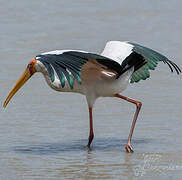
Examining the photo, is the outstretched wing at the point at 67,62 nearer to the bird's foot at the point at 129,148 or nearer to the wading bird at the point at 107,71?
the wading bird at the point at 107,71

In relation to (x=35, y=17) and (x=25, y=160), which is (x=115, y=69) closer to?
(x=25, y=160)

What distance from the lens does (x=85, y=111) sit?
11883 mm

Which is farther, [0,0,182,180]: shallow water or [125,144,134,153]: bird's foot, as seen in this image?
[125,144,134,153]: bird's foot

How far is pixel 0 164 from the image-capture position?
9.19 metres

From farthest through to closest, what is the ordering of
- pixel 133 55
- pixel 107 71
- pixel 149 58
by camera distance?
1. pixel 133 55
2. pixel 107 71
3. pixel 149 58

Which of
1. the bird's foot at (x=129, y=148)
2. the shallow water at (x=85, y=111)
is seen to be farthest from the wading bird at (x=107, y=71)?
the shallow water at (x=85, y=111)

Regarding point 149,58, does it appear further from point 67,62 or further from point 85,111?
point 85,111

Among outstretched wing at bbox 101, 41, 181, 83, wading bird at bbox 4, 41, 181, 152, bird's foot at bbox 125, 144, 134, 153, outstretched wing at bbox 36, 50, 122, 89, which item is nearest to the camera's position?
outstretched wing at bbox 36, 50, 122, 89

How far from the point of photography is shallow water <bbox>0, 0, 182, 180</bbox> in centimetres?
915

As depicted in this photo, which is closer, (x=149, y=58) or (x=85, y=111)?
(x=149, y=58)

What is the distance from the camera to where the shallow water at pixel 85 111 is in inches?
360

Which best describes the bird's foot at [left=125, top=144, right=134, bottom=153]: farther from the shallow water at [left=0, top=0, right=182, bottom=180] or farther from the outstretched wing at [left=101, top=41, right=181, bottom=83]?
the outstretched wing at [left=101, top=41, right=181, bottom=83]

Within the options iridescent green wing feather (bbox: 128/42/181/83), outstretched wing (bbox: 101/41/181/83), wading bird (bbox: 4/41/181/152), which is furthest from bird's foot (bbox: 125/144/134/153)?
iridescent green wing feather (bbox: 128/42/181/83)

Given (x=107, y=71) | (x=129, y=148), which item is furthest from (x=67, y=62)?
(x=129, y=148)
